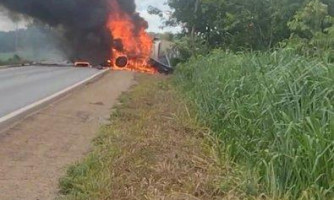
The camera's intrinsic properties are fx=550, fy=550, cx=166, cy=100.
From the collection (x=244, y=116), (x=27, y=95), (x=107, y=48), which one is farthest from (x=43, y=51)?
(x=244, y=116)

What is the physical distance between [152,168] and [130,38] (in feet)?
114

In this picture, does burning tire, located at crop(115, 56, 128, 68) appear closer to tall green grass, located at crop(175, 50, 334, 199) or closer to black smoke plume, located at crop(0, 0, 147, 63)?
black smoke plume, located at crop(0, 0, 147, 63)

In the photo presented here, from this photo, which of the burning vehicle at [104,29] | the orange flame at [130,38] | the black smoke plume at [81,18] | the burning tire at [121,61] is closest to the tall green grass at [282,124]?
the burning vehicle at [104,29]

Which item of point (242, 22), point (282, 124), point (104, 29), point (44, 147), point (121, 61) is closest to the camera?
point (282, 124)

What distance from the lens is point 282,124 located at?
17.9 feet

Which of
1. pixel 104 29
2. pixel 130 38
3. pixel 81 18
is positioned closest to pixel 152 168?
pixel 81 18

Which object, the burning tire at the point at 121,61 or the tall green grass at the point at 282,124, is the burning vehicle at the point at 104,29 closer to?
the burning tire at the point at 121,61

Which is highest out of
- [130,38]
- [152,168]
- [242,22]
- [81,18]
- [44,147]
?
[242,22]

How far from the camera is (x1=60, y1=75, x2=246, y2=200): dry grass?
4.91 metres

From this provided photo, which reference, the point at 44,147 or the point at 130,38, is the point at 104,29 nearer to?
the point at 130,38

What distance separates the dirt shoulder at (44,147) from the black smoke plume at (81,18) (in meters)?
26.2

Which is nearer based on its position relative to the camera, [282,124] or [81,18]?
[282,124]

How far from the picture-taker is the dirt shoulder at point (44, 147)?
17.4 feet

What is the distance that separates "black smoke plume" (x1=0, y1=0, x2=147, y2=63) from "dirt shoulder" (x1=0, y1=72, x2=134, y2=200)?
2620 cm
